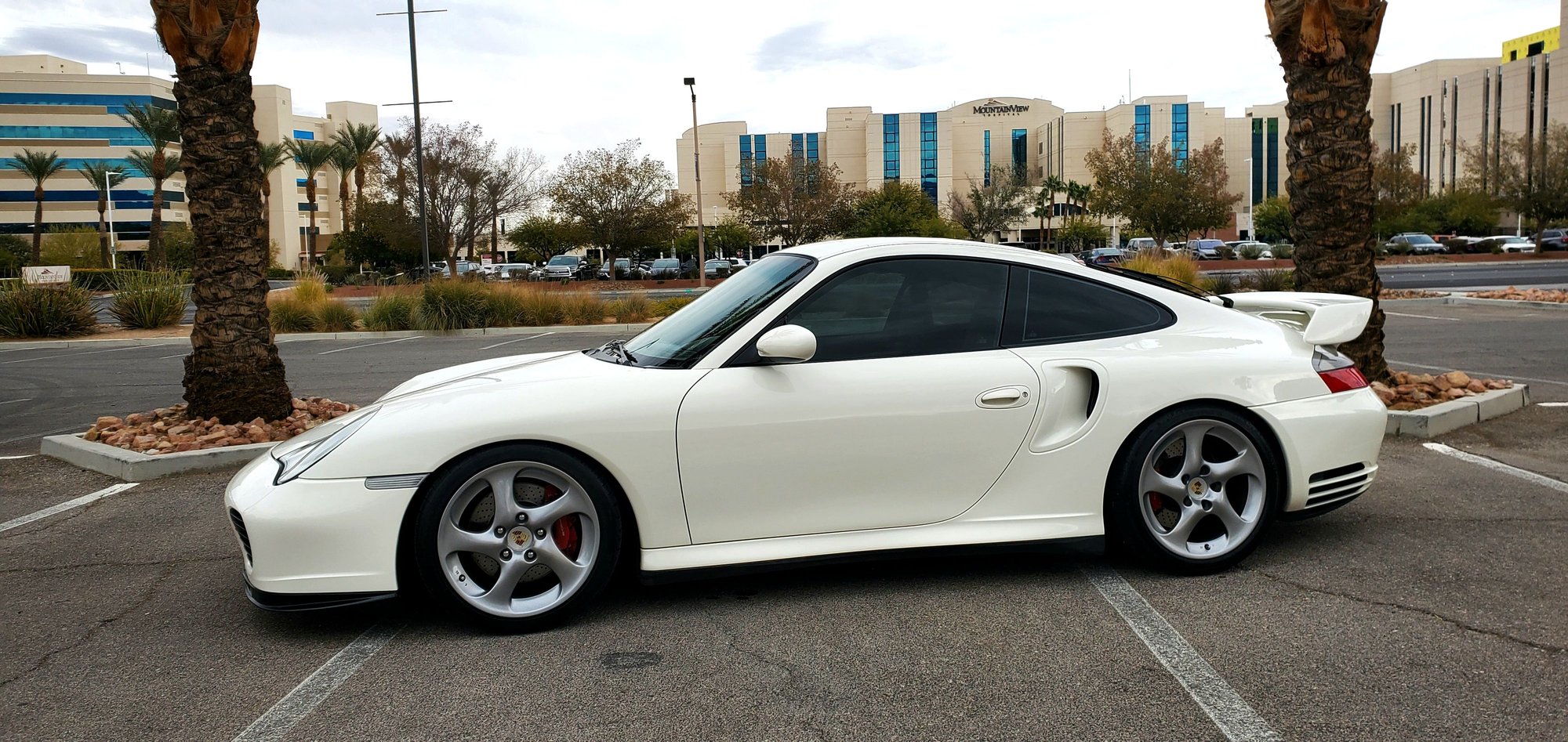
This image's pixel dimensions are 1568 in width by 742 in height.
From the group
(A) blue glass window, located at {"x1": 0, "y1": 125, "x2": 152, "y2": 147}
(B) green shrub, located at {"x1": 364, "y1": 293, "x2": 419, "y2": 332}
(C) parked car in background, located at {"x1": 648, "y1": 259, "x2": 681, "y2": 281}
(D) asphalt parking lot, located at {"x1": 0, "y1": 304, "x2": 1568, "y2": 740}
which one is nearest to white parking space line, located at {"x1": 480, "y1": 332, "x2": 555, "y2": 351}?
(B) green shrub, located at {"x1": 364, "y1": 293, "x2": 419, "y2": 332}

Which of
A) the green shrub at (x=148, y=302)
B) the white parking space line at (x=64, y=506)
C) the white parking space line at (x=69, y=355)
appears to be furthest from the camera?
the green shrub at (x=148, y=302)

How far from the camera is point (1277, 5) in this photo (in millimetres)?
8031

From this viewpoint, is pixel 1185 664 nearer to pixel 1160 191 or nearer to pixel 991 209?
pixel 1160 191

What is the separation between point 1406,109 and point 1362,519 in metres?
116

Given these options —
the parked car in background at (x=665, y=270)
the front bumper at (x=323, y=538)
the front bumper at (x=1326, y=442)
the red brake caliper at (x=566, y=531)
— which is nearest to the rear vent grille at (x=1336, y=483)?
the front bumper at (x=1326, y=442)

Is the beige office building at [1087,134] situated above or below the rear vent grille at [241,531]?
above

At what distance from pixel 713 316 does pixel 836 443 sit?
2.58ft

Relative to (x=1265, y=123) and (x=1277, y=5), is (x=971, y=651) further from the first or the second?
(x=1265, y=123)

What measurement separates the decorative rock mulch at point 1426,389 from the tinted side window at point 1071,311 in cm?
414

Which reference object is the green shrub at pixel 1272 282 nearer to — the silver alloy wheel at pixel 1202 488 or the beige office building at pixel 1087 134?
the silver alloy wheel at pixel 1202 488

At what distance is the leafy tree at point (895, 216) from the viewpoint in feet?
140

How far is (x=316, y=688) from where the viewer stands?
3451 mm

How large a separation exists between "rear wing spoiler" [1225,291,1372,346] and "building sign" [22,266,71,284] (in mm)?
23243

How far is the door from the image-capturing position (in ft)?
12.8
